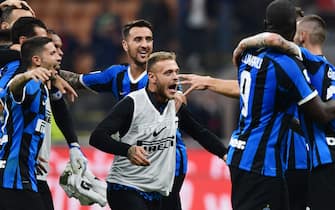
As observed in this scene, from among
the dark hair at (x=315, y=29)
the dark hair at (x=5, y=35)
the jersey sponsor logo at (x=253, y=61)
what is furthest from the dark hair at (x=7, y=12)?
the jersey sponsor logo at (x=253, y=61)

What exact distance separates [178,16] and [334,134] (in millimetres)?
10146

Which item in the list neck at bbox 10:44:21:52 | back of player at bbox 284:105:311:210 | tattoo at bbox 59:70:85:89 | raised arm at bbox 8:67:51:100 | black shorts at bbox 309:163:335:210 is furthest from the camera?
tattoo at bbox 59:70:85:89

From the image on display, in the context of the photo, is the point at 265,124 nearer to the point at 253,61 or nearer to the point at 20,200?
the point at 253,61

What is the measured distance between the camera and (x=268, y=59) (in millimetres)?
8141

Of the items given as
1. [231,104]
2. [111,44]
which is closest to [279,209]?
[231,104]

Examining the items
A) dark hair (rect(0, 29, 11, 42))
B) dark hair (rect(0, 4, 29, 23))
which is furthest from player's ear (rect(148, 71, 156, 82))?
dark hair (rect(0, 4, 29, 23))

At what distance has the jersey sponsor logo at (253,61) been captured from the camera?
818 centimetres

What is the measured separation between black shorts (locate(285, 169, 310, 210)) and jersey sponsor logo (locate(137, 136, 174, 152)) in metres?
1.02

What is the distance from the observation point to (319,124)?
8867 mm

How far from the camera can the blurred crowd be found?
18.0 metres

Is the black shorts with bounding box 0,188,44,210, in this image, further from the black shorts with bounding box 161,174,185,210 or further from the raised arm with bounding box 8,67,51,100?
the black shorts with bounding box 161,174,185,210

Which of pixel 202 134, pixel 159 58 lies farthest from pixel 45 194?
pixel 159 58

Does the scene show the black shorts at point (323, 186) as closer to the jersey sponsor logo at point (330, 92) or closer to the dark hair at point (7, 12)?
the jersey sponsor logo at point (330, 92)

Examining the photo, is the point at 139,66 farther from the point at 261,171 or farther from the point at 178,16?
the point at 178,16
